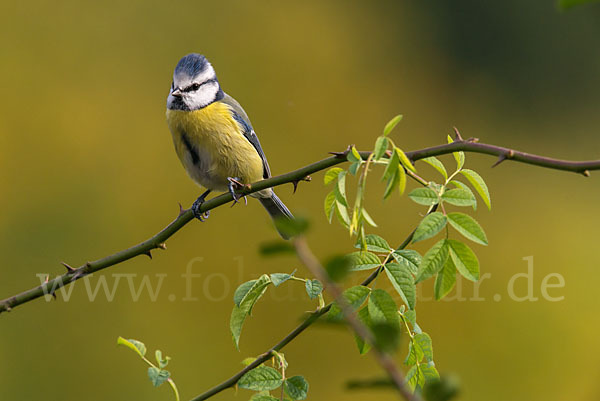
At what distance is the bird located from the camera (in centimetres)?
190

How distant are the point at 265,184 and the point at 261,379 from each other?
305 mm

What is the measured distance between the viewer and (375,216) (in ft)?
10.9

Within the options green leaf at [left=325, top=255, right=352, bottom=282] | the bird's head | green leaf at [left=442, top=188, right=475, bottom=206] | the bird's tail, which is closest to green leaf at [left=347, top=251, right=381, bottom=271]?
green leaf at [left=442, top=188, right=475, bottom=206]

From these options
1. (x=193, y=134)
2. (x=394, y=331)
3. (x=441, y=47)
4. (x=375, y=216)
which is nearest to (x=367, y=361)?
(x=375, y=216)

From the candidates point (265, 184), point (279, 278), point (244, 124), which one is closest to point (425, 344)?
point (279, 278)

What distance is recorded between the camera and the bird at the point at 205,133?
1.90m

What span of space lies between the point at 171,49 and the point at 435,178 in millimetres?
1649

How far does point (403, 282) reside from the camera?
77cm

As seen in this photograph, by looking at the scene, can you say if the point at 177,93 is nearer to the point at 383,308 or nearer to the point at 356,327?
the point at 383,308

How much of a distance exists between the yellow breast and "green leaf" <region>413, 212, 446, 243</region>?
123 centimetres

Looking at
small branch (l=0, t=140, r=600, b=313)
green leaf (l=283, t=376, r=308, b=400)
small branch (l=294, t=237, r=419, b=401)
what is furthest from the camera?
green leaf (l=283, t=376, r=308, b=400)

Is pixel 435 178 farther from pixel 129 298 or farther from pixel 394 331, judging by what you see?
pixel 394 331

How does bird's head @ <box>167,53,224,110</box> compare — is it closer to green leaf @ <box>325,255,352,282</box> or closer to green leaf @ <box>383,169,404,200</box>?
green leaf @ <box>383,169,404,200</box>

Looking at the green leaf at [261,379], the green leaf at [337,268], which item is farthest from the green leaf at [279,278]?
the green leaf at [337,268]
